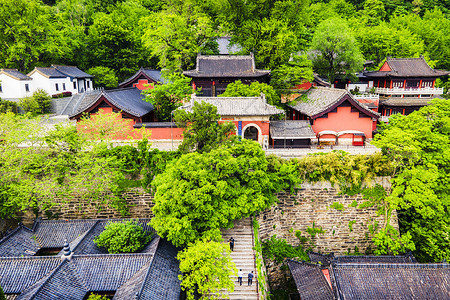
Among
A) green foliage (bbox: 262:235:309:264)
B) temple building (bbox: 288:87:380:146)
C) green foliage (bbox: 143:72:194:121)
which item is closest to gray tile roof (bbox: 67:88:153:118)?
green foliage (bbox: 143:72:194:121)

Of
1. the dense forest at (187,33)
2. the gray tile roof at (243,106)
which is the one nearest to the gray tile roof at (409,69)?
the dense forest at (187,33)

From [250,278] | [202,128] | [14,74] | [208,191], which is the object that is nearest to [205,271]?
[250,278]

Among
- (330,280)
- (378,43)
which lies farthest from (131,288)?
(378,43)

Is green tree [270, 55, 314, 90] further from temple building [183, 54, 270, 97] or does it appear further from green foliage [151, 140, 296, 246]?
green foliage [151, 140, 296, 246]

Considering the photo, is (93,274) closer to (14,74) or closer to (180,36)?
(180,36)

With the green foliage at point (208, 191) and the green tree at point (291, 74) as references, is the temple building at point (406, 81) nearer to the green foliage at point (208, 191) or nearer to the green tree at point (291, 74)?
the green tree at point (291, 74)

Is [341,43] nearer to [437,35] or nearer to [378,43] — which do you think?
[378,43]

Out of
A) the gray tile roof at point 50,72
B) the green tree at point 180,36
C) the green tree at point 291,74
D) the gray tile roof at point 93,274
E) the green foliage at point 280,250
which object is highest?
the green tree at point 180,36
